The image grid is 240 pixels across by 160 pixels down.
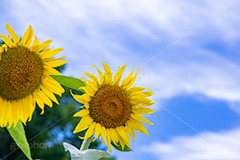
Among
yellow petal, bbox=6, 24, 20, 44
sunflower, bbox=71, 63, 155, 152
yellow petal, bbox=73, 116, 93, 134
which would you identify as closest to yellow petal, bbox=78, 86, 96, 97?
sunflower, bbox=71, 63, 155, 152

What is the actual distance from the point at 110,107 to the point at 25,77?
15.4 inches

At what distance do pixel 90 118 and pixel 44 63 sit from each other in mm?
308

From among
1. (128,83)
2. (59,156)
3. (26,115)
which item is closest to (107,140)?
(128,83)

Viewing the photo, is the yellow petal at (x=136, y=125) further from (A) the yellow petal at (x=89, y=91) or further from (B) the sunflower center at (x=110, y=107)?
(A) the yellow petal at (x=89, y=91)

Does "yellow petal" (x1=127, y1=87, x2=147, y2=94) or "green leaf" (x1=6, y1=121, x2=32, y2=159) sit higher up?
"yellow petal" (x1=127, y1=87, x2=147, y2=94)

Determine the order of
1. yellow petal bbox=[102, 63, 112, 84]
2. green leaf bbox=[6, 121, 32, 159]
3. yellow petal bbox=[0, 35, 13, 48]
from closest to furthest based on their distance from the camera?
green leaf bbox=[6, 121, 32, 159], yellow petal bbox=[0, 35, 13, 48], yellow petal bbox=[102, 63, 112, 84]

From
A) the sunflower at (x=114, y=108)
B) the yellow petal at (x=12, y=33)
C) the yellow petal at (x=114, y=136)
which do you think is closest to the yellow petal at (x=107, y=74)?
the sunflower at (x=114, y=108)

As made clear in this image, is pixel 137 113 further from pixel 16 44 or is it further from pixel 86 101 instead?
pixel 16 44

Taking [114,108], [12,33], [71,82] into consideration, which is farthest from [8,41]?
[114,108]

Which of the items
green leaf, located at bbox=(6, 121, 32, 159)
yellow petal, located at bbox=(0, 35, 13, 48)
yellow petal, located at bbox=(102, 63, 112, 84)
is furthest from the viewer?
yellow petal, located at bbox=(102, 63, 112, 84)

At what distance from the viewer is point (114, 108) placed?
1.41 meters

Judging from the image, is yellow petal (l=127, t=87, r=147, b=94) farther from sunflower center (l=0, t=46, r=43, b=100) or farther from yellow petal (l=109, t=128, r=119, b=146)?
sunflower center (l=0, t=46, r=43, b=100)

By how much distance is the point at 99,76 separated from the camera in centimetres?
135

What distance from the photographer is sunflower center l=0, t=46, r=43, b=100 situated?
4.12 feet
